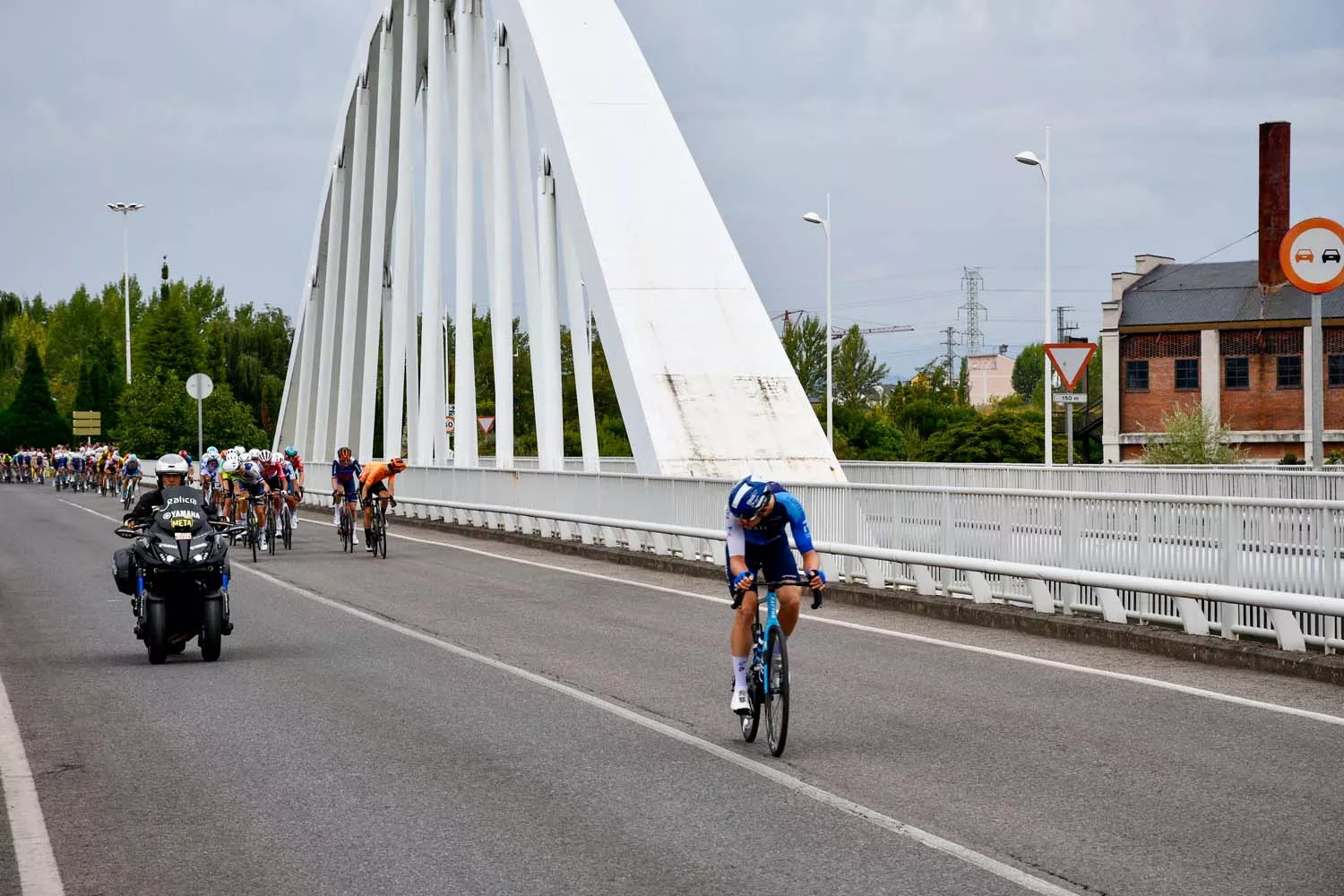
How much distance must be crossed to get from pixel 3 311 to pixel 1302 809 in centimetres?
17077

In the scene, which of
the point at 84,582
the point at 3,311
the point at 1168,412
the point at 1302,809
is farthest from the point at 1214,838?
the point at 3,311

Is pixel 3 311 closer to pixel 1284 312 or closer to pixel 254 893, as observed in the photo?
pixel 1284 312

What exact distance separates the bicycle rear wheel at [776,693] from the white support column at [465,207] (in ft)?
85.2

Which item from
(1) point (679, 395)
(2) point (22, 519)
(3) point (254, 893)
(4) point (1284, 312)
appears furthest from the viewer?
(4) point (1284, 312)

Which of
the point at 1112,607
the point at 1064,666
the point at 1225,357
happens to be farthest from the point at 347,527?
the point at 1225,357

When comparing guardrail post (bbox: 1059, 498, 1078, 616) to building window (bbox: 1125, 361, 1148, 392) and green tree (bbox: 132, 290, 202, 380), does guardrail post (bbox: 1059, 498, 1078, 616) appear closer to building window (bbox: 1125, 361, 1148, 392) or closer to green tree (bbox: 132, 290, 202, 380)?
building window (bbox: 1125, 361, 1148, 392)

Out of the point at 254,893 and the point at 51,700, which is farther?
the point at 51,700

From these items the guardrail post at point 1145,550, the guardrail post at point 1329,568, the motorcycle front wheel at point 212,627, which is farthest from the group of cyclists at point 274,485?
the guardrail post at point 1329,568

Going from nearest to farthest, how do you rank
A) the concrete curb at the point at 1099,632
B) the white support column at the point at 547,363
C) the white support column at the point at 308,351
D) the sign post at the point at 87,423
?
the concrete curb at the point at 1099,632, the white support column at the point at 547,363, the white support column at the point at 308,351, the sign post at the point at 87,423

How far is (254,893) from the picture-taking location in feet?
19.5

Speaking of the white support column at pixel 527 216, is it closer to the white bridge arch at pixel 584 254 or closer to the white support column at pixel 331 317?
the white bridge arch at pixel 584 254

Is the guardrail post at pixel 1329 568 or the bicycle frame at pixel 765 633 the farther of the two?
the guardrail post at pixel 1329 568

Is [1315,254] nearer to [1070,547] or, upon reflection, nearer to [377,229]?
[1070,547]

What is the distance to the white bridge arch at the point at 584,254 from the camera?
2452 centimetres
